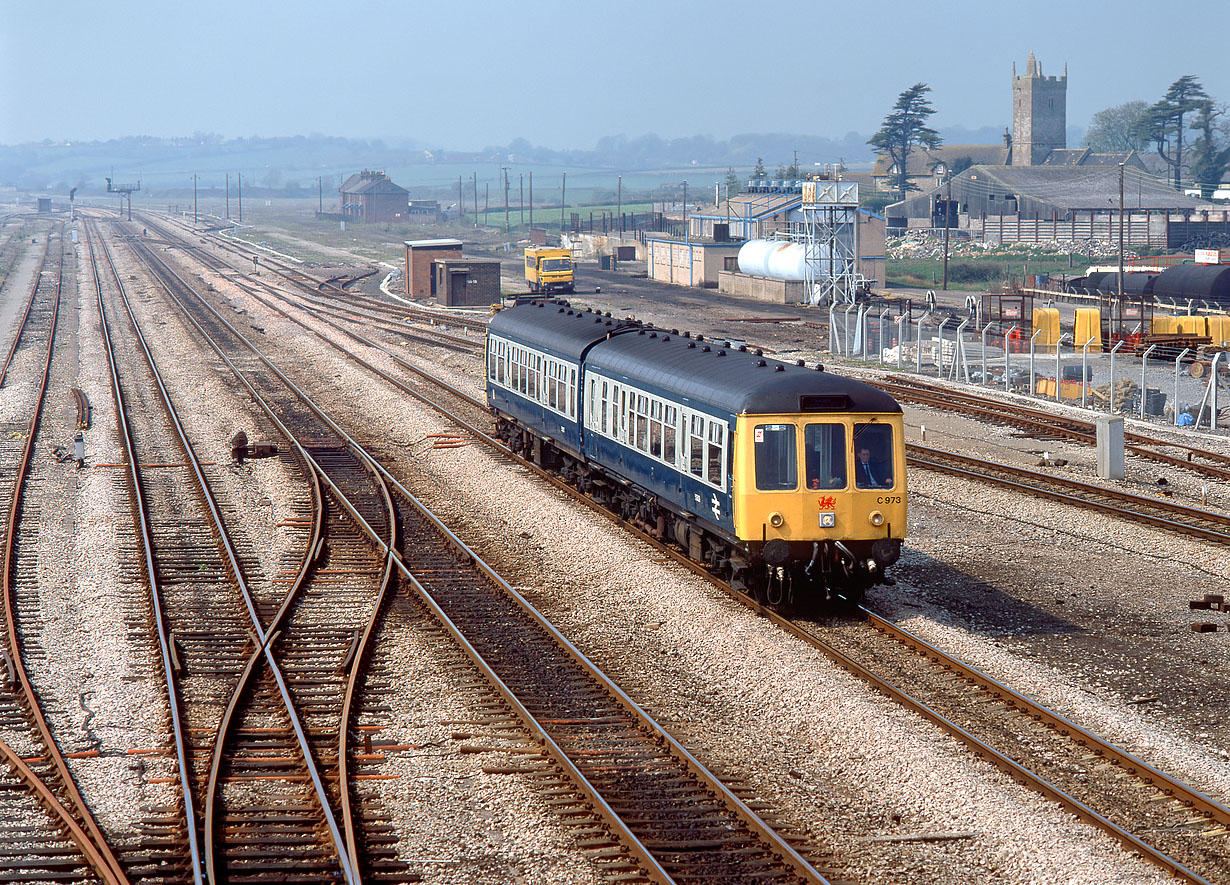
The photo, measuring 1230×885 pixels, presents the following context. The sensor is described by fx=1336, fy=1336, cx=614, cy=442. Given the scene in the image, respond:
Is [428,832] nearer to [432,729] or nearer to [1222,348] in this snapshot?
[432,729]

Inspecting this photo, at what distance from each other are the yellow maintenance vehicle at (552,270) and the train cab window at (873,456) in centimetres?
5898

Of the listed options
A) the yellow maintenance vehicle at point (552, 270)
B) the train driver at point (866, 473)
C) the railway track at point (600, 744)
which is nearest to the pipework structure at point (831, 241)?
the yellow maintenance vehicle at point (552, 270)

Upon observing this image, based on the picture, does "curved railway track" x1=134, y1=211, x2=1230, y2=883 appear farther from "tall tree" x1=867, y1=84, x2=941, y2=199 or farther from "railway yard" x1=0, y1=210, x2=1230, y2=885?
"tall tree" x1=867, y1=84, x2=941, y2=199

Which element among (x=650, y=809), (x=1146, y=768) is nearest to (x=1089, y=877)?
(x=1146, y=768)

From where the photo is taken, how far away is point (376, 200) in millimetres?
191500

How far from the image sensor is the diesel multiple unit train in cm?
1634

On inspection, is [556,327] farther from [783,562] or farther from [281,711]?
[281,711]

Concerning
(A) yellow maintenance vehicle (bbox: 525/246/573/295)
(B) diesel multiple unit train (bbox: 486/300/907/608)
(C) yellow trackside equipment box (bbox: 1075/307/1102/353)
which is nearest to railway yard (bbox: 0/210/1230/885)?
(B) diesel multiple unit train (bbox: 486/300/907/608)

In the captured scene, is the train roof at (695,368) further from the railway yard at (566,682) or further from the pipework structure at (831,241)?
the pipework structure at (831,241)

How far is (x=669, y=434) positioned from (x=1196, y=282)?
48863 millimetres

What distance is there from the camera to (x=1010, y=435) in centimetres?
3141

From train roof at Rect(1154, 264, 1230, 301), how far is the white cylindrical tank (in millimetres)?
16742

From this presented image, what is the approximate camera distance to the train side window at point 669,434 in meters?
18.9

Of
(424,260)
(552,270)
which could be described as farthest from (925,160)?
(424,260)
